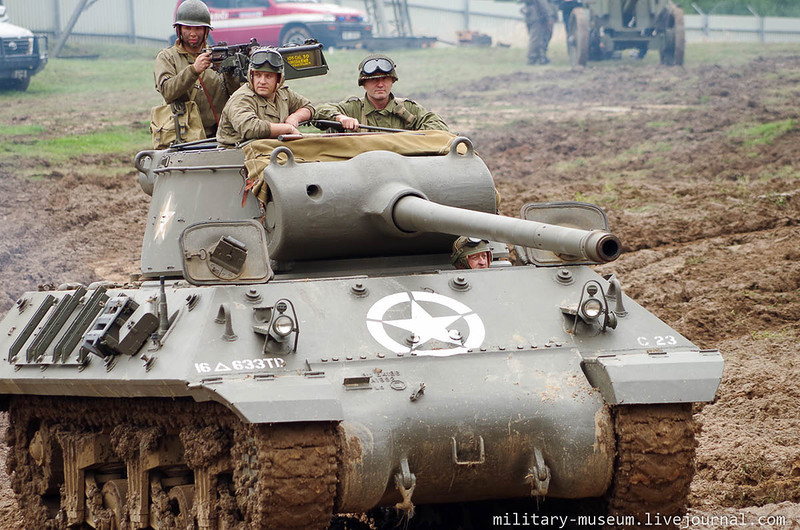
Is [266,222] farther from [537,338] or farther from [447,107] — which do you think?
[447,107]

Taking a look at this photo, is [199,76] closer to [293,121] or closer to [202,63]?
[202,63]

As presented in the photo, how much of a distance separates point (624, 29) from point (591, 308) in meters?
25.7

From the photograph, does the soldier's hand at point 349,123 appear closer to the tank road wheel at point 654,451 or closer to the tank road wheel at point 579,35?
the tank road wheel at point 654,451

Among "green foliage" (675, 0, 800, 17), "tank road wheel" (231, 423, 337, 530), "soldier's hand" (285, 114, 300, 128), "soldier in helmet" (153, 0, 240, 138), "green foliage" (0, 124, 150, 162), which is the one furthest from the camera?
"green foliage" (675, 0, 800, 17)

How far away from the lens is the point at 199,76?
12.3 meters

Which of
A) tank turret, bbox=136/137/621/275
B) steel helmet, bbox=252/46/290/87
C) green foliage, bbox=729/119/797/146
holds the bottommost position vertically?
green foliage, bbox=729/119/797/146

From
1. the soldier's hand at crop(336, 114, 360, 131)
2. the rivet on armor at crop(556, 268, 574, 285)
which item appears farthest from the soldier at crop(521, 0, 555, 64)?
the rivet on armor at crop(556, 268, 574, 285)

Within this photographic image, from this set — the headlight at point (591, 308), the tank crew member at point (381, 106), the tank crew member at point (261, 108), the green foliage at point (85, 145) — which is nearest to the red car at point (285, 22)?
the green foliage at point (85, 145)

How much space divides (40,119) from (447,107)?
887cm

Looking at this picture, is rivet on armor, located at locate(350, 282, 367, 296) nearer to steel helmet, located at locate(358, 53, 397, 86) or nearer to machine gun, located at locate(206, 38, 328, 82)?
steel helmet, located at locate(358, 53, 397, 86)

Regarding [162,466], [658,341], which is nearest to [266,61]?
[162,466]

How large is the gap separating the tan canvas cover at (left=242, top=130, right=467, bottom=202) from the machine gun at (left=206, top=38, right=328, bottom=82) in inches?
65.7

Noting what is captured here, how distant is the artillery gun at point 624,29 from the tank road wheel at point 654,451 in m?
25.4

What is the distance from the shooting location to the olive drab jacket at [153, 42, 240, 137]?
484 inches
